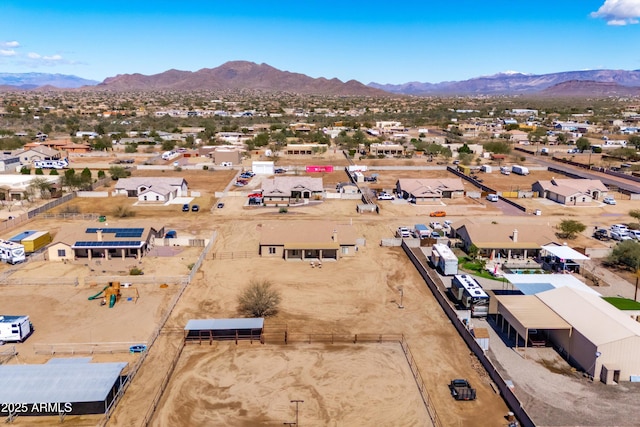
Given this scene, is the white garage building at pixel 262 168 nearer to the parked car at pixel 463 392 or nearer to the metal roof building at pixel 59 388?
the metal roof building at pixel 59 388

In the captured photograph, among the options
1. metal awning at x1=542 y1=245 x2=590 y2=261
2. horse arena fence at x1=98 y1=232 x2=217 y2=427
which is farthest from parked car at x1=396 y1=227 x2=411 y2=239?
horse arena fence at x1=98 y1=232 x2=217 y2=427

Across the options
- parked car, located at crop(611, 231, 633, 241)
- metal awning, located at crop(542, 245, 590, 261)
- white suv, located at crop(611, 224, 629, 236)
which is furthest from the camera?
white suv, located at crop(611, 224, 629, 236)

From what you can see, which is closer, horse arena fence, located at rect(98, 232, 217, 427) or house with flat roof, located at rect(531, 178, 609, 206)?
horse arena fence, located at rect(98, 232, 217, 427)

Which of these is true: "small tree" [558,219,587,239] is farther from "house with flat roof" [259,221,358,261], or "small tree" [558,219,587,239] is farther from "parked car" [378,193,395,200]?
"parked car" [378,193,395,200]

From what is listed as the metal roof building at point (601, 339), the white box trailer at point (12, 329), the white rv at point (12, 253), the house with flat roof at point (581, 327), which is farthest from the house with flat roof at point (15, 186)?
the metal roof building at point (601, 339)

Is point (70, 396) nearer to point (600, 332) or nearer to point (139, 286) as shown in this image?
point (139, 286)

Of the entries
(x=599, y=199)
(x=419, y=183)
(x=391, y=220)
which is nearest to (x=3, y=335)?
(x=391, y=220)
